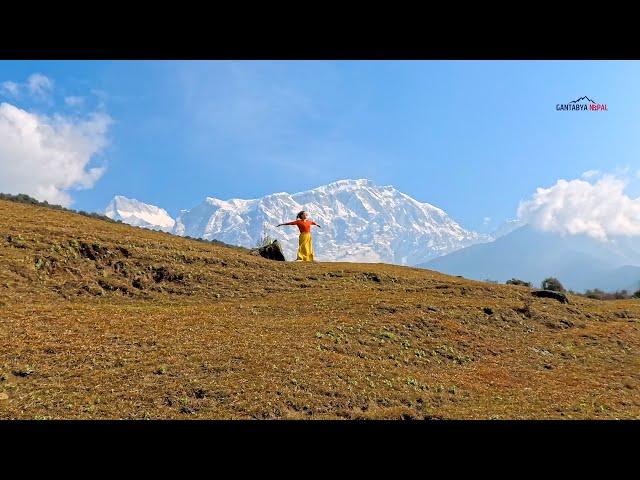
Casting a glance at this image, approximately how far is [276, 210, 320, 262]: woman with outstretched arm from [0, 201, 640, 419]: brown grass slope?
536 centimetres

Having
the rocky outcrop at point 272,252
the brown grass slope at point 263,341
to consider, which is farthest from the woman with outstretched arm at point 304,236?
the brown grass slope at point 263,341

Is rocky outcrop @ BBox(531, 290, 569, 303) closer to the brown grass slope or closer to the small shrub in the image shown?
the brown grass slope

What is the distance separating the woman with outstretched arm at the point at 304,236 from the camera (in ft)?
162

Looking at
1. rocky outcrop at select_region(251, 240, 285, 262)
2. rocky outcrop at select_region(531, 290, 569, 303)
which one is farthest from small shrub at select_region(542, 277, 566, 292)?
rocky outcrop at select_region(251, 240, 285, 262)

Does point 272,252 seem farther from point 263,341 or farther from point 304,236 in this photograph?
Result: point 263,341

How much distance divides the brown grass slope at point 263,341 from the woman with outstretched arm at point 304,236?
5361mm

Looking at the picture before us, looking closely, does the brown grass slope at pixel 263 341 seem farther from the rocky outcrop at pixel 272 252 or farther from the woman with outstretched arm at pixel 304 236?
the rocky outcrop at pixel 272 252

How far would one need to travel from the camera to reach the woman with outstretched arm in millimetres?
49500

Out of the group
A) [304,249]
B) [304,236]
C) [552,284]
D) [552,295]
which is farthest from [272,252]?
[552,284]
